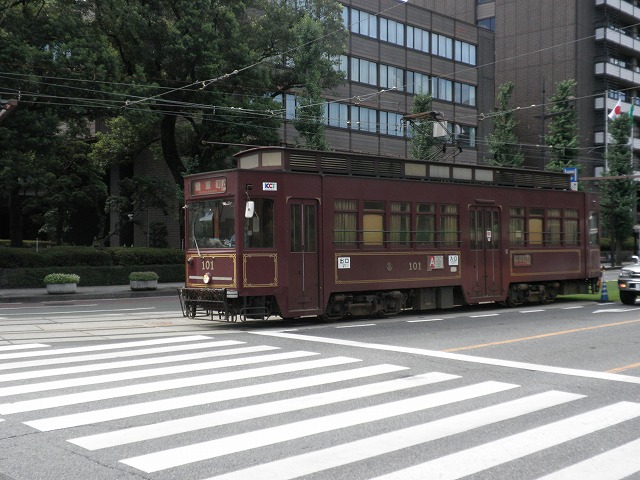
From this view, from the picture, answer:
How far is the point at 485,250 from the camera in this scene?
64.1 feet

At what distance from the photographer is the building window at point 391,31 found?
49.1m

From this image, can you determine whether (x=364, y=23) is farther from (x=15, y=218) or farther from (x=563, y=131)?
(x=15, y=218)

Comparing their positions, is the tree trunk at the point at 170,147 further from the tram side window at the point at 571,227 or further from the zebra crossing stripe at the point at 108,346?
the zebra crossing stripe at the point at 108,346

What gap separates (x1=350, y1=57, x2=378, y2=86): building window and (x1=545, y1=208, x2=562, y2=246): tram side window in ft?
89.7

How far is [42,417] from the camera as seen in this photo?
7.27 m

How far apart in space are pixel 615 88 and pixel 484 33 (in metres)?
13.7

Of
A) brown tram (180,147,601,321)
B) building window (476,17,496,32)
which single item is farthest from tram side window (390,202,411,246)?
building window (476,17,496,32)

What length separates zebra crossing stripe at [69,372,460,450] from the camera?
6.43 m

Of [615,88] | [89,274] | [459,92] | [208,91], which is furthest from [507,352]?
A: [615,88]

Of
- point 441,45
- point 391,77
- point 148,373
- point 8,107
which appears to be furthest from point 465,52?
point 148,373

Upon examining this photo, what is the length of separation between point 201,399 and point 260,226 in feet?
24.3

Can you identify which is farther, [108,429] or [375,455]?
[108,429]

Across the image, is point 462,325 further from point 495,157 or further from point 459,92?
point 459,92

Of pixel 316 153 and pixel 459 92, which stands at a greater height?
pixel 459 92
